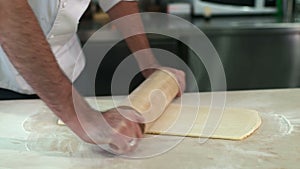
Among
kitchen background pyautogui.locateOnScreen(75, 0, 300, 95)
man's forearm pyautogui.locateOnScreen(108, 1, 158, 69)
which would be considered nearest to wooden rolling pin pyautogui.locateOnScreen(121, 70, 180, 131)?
man's forearm pyautogui.locateOnScreen(108, 1, 158, 69)

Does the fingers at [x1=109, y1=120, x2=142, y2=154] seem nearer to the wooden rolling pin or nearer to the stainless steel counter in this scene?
the wooden rolling pin

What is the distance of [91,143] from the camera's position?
2.92ft

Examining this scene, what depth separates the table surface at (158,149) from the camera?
84cm

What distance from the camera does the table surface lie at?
84 centimetres

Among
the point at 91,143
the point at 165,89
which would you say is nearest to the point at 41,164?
the point at 91,143

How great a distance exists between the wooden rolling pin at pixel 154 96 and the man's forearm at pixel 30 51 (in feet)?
0.62

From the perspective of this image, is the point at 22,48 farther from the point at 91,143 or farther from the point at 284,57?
the point at 284,57

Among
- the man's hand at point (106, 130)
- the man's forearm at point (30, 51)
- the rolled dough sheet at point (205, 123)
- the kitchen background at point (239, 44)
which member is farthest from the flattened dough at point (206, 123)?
the kitchen background at point (239, 44)

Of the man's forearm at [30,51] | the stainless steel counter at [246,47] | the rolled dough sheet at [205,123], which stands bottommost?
the stainless steel counter at [246,47]

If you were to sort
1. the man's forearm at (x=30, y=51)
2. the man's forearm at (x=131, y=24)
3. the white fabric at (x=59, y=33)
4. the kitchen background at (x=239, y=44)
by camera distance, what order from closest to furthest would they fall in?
the man's forearm at (x=30, y=51)
the white fabric at (x=59, y=33)
the man's forearm at (x=131, y=24)
the kitchen background at (x=239, y=44)

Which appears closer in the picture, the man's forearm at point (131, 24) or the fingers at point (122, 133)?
the fingers at point (122, 133)

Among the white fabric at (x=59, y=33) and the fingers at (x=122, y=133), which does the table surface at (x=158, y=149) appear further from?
the white fabric at (x=59, y=33)

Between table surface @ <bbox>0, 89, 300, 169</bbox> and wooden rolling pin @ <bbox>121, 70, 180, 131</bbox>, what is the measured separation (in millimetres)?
77

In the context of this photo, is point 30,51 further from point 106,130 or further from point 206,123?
point 206,123
